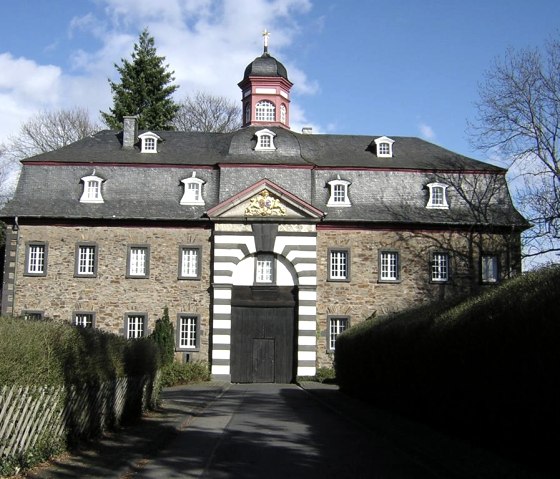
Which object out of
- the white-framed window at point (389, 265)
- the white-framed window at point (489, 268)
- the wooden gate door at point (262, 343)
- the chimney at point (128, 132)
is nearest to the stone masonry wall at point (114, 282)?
the wooden gate door at point (262, 343)

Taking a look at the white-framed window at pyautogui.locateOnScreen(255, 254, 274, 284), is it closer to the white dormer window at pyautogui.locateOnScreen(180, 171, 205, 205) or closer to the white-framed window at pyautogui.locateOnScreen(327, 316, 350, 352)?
the white-framed window at pyautogui.locateOnScreen(327, 316, 350, 352)

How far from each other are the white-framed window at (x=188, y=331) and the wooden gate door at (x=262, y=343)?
1.63 m

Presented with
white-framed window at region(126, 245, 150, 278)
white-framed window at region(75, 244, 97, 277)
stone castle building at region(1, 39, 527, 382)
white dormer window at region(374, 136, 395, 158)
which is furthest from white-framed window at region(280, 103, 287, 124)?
white-framed window at region(75, 244, 97, 277)

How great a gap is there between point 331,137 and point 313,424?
2458 cm

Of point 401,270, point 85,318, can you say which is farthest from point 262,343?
point 85,318

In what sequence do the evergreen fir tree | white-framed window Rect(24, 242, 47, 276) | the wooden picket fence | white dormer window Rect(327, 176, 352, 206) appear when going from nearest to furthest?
the wooden picket fence → white-framed window Rect(24, 242, 47, 276) → white dormer window Rect(327, 176, 352, 206) → the evergreen fir tree

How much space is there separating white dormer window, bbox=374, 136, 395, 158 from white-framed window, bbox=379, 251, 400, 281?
16.9 ft

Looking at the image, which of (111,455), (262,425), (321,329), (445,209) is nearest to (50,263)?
(321,329)

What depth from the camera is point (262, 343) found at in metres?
34.6

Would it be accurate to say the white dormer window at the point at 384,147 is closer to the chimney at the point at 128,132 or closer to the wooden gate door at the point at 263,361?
the wooden gate door at the point at 263,361

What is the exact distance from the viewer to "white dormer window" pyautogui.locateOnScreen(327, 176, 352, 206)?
35.3 metres

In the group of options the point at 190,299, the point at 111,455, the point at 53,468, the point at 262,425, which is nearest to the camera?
the point at 53,468

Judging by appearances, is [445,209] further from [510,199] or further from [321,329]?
[321,329]

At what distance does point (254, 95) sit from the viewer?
40000mm
